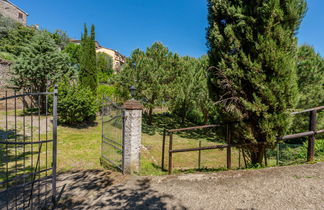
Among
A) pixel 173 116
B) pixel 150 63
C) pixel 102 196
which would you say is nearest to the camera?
pixel 102 196

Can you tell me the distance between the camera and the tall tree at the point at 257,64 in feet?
11.3

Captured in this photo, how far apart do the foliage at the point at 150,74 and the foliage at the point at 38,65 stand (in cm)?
469

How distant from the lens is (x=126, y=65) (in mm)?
14086

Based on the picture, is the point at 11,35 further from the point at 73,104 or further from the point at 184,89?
the point at 184,89

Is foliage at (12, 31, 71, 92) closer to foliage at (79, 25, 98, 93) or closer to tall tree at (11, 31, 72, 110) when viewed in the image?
tall tree at (11, 31, 72, 110)

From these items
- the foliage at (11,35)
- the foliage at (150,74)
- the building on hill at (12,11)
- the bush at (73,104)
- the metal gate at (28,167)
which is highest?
the building on hill at (12,11)

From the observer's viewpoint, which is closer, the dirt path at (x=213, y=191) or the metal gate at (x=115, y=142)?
the dirt path at (x=213, y=191)

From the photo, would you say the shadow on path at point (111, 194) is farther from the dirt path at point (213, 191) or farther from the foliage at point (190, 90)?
the foliage at point (190, 90)

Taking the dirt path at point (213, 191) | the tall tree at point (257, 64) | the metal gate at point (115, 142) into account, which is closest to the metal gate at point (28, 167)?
the dirt path at point (213, 191)

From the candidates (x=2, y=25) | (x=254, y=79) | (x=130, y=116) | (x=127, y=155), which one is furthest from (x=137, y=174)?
(x=2, y=25)

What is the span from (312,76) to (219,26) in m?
9.16

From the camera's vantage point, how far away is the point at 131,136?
4.37m

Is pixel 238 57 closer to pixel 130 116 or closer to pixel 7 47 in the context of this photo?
pixel 130 116

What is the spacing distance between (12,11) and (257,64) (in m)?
49.6
